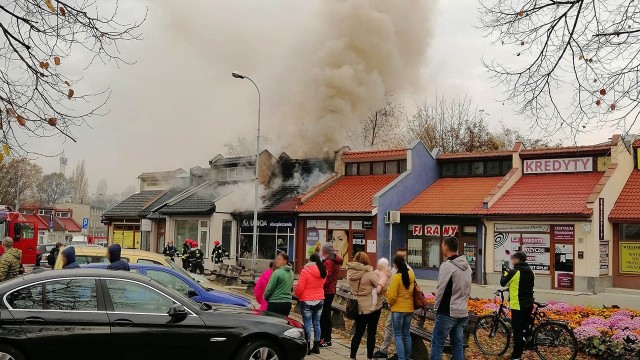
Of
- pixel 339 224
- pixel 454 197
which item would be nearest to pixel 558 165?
pixel 454 197

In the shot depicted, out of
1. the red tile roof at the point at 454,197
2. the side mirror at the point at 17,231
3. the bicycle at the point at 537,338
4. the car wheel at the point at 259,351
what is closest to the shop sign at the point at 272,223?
the red tile roof at the point at 454,197

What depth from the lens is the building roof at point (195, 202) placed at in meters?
33.8

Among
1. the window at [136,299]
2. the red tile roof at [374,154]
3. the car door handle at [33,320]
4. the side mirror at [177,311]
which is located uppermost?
the red tile roof at [374,154]

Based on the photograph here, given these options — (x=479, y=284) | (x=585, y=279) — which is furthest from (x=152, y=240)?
(x=585, y=279)

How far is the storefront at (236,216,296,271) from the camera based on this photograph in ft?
102

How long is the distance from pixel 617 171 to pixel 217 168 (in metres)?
23.1

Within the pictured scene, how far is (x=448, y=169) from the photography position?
31.1 meters

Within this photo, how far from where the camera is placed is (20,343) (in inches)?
253

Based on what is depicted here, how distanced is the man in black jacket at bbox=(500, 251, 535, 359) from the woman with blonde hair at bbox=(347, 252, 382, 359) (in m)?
2.23

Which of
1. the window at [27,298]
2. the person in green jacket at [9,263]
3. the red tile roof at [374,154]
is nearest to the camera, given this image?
the window at [27,298]

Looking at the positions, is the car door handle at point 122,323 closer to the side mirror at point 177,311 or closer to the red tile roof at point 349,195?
the side mirror at point 177,311

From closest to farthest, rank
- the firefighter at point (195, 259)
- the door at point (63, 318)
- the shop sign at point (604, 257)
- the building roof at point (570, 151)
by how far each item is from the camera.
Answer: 1. the door at point (63, 318)
2. the firefighter at point (195, 259)
3. the shop sign at point (604, 257)
4. the building roof at point (570, 151)

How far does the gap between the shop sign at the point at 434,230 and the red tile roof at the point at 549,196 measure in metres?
2.26

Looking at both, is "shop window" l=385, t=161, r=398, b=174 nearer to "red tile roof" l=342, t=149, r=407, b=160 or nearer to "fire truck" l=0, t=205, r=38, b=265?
"red tile roof" l=342, t=149, r=407, b=160
